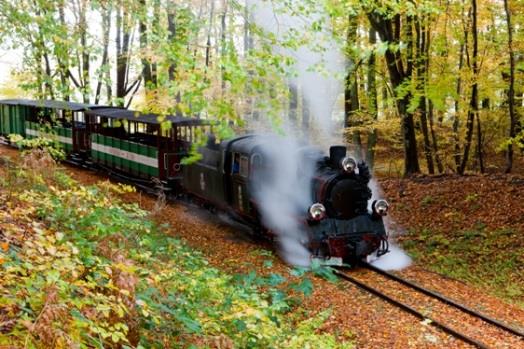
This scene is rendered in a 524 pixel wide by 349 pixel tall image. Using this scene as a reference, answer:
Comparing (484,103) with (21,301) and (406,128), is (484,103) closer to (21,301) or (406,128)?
(406,128)

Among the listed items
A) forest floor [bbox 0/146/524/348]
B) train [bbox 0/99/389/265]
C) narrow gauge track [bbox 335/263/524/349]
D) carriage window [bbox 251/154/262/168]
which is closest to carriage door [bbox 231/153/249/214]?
train [bbox 0/99/389/265]

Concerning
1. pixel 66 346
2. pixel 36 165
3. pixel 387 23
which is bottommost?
pixel 66 346

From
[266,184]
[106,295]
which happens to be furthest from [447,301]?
[106,295]

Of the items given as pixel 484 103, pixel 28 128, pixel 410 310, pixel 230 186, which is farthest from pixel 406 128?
pixel 28 128

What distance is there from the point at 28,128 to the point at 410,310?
20.8 meters

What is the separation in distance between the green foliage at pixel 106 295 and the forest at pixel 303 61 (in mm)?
1586

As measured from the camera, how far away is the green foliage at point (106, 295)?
144 inches

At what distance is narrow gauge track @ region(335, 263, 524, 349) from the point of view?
7645 millimetres

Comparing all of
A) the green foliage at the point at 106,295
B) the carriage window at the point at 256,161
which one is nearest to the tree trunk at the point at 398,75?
the carriage window at the point at 256,161

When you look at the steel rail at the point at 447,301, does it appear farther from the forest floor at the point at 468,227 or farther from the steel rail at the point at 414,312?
the forest floor at the point at 468,227

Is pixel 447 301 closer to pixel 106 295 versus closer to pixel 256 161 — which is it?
pixel 256 161

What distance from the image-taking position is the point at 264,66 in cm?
577

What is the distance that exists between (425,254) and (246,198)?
172 inches

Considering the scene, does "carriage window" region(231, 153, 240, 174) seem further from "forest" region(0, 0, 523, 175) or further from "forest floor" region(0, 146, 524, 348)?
"forest floor" region(0, 146, 524, 348)
